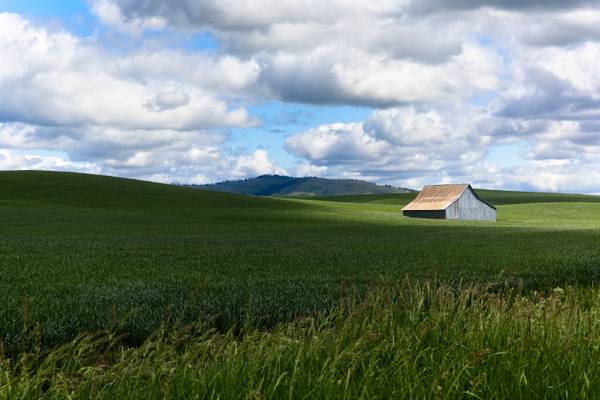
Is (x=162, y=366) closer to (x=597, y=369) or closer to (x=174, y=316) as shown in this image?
(x=597, y=369)

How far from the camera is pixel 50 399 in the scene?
5.78m

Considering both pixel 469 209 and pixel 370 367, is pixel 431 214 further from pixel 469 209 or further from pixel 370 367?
pixel 370 367

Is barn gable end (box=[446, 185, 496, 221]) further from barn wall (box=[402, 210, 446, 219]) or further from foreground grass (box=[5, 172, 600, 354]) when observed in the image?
foreground grass (box=[5, 172, 600, 354])

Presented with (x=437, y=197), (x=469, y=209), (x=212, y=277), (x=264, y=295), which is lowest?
(x=469, y=209)

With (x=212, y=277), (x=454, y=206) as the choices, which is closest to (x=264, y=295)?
(x=212, y=277)

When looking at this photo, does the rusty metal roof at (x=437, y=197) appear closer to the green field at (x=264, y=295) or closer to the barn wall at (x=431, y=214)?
the barn wall at (x=431, y=214)

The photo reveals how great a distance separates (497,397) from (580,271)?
16.2 metres

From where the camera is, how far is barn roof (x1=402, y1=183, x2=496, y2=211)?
368 feet

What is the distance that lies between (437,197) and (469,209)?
5945 mm

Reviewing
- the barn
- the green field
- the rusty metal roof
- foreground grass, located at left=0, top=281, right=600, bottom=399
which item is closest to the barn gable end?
the barn

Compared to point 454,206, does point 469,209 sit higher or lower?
lower

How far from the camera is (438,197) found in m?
115

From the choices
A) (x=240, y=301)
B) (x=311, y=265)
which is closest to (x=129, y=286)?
(x=240, y=301)

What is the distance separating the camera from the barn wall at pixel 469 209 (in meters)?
112
